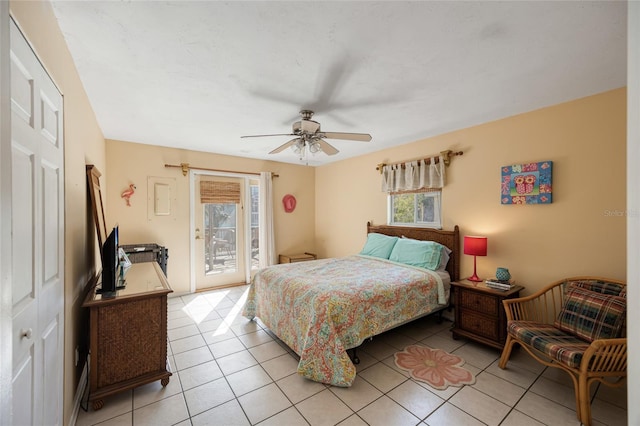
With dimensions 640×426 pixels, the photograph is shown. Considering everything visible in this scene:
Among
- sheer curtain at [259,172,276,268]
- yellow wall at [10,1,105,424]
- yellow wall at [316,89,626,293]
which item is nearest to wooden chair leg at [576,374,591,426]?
yellow wall at [316,89,626,293]

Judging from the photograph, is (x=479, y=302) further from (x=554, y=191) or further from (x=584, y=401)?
(x=554, y=191)

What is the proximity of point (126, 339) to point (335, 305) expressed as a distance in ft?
5.22

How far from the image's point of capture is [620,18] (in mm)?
1464

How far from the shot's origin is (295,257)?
5.29m

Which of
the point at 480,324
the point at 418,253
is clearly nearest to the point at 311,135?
the point at 418,253

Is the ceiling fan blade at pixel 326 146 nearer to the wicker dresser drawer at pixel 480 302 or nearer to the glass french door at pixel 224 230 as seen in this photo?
the wicker dresser drawer at pixel 480 302

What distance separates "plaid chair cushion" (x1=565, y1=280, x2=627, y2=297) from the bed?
1148 millimetres

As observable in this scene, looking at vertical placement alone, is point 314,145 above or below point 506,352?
above

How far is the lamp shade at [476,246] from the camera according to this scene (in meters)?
2.88

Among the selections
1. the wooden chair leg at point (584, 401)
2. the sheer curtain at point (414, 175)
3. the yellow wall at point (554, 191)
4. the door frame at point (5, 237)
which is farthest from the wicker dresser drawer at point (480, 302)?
the door frame at point (5, 237)

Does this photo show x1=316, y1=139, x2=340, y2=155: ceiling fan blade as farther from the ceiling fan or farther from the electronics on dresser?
the electronics on dresser

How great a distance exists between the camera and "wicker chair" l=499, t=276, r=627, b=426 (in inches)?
69.2

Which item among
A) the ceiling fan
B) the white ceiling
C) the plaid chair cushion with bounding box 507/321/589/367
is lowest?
the plaid chair cushion with bounding box 507/321/589/367

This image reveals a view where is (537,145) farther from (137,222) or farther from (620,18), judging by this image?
A: (137,222)
